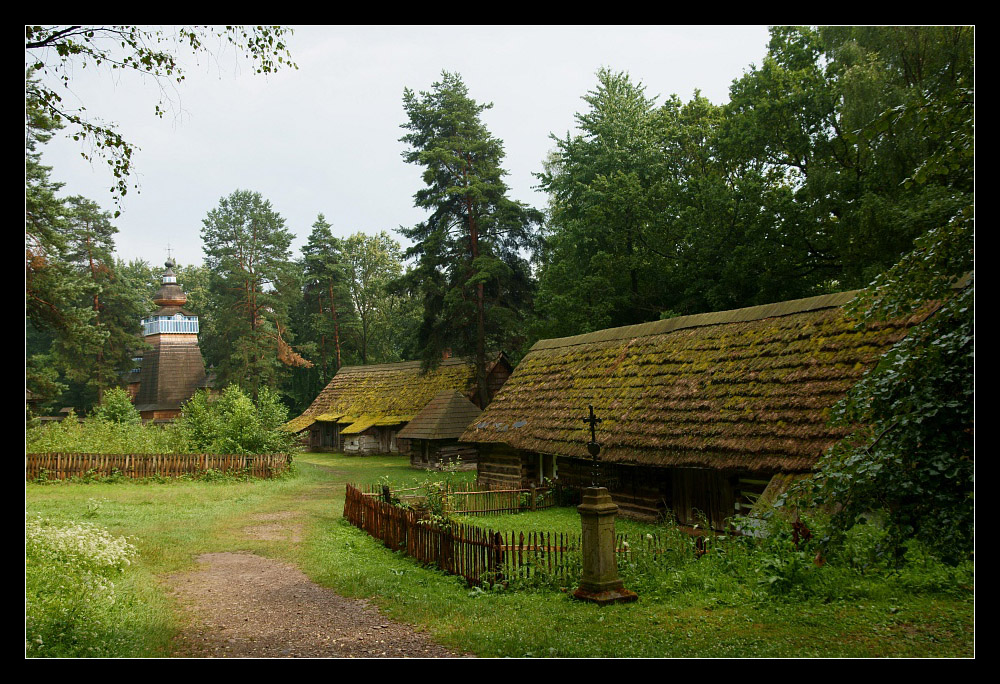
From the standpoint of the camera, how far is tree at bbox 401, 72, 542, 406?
31781mm

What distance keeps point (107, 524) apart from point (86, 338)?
984cm

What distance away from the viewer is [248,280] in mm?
35281

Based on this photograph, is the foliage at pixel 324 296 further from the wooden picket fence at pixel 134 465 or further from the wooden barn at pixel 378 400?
the wooden picket fence at pixel 134 465

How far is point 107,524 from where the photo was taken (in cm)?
1569

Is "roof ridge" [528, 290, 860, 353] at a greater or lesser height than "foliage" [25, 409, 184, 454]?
greater

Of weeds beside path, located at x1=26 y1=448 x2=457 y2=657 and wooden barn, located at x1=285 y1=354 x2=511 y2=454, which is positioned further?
wooden barn, located at x1=285 y1=354 x2=511 y2=454

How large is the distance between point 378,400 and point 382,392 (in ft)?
2.30

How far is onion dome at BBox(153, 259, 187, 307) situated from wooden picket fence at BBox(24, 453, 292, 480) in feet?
66.7

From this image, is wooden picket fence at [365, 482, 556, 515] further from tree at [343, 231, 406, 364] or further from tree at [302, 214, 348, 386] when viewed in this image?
tree at [343, 231, 406, 364]

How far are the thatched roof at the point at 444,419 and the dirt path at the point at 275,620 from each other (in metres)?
17.9

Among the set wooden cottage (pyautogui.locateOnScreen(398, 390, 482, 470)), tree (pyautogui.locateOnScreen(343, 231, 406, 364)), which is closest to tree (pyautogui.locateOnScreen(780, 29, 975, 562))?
wooden cottage (pyautogui.locateOnScreen(398, 390, 482, 470))
